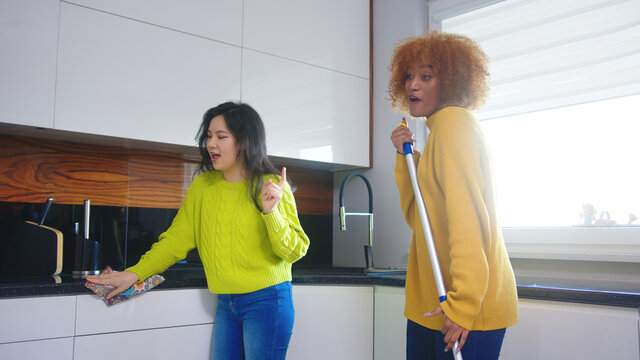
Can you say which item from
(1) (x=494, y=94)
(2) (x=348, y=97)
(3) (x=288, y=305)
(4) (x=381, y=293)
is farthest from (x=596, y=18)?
(3) (x=288, y=305)

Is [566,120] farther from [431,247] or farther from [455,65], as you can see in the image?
[431,247]

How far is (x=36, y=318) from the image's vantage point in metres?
1.39

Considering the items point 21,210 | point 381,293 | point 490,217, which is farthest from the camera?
point 381,293

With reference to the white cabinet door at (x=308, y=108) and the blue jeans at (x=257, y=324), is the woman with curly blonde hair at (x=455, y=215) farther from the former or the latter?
the white cabinet door at (x=308, y=108)

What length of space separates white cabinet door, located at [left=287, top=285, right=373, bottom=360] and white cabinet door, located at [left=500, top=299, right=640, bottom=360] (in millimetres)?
551

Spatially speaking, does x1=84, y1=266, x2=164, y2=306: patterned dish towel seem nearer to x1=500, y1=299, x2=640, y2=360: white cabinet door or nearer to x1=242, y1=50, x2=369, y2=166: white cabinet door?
x1=242, y1=50, x2=369, y2=166: white cabinet door

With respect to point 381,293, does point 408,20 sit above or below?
above

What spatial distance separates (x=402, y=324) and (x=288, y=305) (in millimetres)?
571

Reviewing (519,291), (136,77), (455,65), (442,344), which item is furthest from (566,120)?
(136,77)

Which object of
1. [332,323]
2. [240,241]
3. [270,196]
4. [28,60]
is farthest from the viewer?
[332,323]

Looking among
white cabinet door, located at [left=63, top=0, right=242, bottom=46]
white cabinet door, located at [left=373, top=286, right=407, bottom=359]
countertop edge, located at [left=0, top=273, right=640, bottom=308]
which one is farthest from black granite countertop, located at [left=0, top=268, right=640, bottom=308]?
white cabinet door, located at [left=63, top=0, right=242, bottom=46]

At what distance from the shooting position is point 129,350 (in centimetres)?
151

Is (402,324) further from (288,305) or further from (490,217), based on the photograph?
(490,217)

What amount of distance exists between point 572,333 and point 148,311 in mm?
1208
